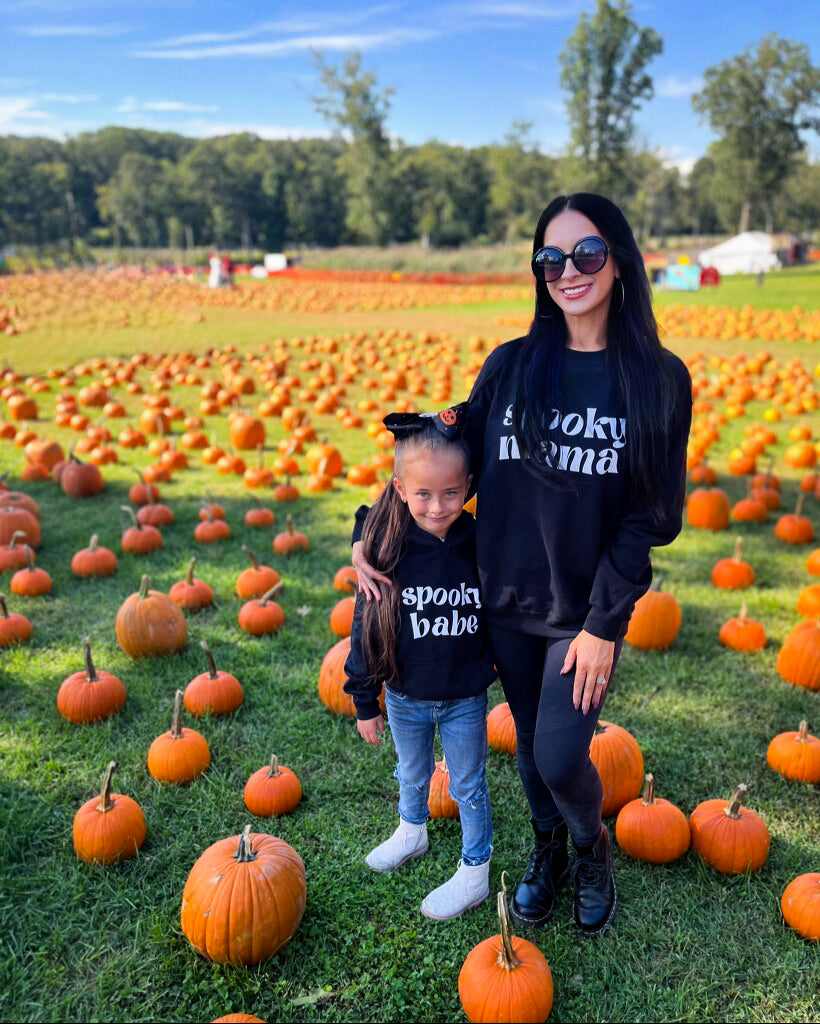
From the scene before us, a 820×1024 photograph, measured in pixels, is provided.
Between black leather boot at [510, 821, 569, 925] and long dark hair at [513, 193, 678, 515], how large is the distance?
4.52ft

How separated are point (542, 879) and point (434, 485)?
1557mm

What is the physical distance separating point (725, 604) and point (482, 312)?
21329 mm

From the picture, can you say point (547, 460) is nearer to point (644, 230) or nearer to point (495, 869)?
point (495, 869)

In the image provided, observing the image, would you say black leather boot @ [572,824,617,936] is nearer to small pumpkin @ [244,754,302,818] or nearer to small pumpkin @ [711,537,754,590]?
small pumpkin @ [244,754,302,818]

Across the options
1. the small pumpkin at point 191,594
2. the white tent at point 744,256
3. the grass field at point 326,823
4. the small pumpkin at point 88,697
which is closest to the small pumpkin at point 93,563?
the grass field at point 326,823

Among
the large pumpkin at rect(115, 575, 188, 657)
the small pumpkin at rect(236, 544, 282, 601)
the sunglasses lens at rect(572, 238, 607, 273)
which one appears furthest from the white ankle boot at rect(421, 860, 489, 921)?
the small pumpkin at rect(236, 544, 282, 601)

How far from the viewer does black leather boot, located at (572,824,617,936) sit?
2.78 m

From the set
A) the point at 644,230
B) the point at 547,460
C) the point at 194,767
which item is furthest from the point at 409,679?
the point at 644,230

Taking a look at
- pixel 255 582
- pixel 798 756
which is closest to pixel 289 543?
pixel 255 582

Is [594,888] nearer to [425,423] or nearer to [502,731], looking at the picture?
[502,731]

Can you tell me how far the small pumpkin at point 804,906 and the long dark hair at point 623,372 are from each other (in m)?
1.57

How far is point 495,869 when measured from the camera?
3139 mm

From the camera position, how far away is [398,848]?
3.13m

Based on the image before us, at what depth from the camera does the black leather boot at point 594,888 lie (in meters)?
2.78
